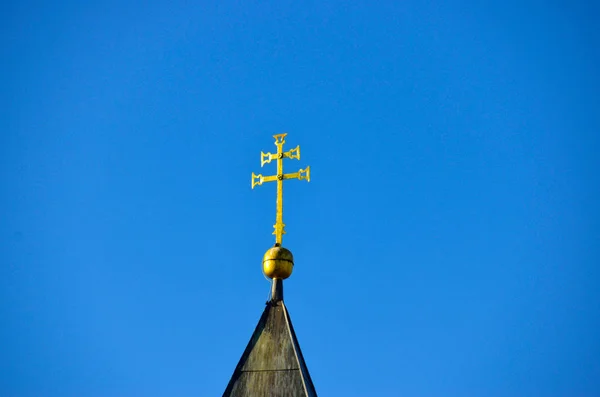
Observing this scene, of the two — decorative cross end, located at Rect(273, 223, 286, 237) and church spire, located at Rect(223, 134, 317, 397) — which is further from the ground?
decorative cross end, located at Rect(273, 223, 286, 237)

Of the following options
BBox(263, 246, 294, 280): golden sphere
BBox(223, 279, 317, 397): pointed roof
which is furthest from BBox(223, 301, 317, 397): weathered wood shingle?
BBox(263, 246, 294, 280): golden sphere

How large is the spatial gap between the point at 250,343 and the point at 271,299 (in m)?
1.29

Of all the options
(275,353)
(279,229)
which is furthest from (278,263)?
(275,353)

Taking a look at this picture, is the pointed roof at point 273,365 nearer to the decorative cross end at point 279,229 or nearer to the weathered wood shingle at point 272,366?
the weathered wood shingle at point 272,366

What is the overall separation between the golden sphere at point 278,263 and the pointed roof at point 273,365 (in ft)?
3.61

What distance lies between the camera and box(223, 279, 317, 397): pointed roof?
14391 mm

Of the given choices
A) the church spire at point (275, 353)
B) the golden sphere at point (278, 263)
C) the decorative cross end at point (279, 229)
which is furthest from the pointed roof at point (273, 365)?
the decorative cross end at point (279, 229)

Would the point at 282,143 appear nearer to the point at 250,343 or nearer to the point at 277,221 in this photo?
the point at 277,221

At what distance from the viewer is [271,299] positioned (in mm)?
16312

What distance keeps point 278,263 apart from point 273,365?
8.67 ft

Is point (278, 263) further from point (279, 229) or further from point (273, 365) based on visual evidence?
point (273, 365)

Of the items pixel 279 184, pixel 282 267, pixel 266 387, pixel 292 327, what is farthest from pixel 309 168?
pixel 266 387

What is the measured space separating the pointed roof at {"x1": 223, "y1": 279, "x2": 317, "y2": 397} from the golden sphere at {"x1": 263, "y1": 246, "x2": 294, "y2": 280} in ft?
3.61

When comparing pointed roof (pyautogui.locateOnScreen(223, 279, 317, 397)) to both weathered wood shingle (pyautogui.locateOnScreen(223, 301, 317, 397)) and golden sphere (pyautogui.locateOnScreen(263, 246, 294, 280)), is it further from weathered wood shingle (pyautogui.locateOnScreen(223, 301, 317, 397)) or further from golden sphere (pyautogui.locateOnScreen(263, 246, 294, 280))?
golden sphere (pyautogui.locateOnScreen(263, 246, 294, 280))
